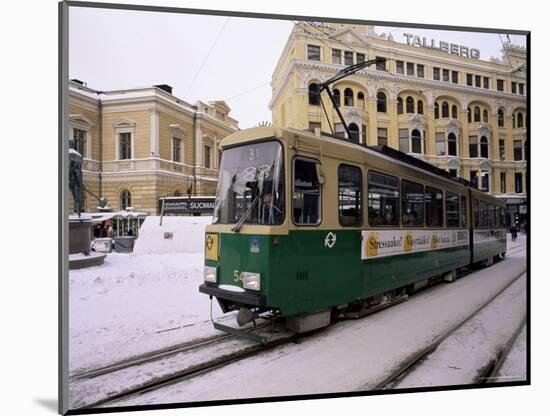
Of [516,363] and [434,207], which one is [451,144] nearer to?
[434,207]

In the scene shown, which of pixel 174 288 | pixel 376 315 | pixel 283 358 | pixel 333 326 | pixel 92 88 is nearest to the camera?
pixel 92 88

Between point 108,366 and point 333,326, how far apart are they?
274cm

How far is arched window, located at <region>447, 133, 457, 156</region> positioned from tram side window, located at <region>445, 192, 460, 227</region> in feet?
4.07

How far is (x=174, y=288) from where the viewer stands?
4848 mm

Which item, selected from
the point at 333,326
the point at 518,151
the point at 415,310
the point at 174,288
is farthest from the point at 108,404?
the point at 518,151

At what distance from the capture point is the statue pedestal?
12.8 ft

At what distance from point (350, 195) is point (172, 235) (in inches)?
92.1

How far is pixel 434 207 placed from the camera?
6820mm

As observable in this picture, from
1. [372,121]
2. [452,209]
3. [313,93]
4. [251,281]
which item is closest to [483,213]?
[452,209]

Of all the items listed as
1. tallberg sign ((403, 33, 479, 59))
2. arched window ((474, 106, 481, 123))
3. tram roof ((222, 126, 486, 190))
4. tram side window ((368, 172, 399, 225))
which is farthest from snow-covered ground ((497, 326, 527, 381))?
tallberg sign ((403, 33, 479, 59))

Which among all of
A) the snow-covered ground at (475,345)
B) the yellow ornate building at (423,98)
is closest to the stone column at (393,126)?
the yellow ornate building at (423,98)

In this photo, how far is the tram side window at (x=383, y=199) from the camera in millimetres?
5332

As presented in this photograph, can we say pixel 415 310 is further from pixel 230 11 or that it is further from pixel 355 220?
pixel 230 11

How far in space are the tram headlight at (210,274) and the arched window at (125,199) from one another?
1169mm
